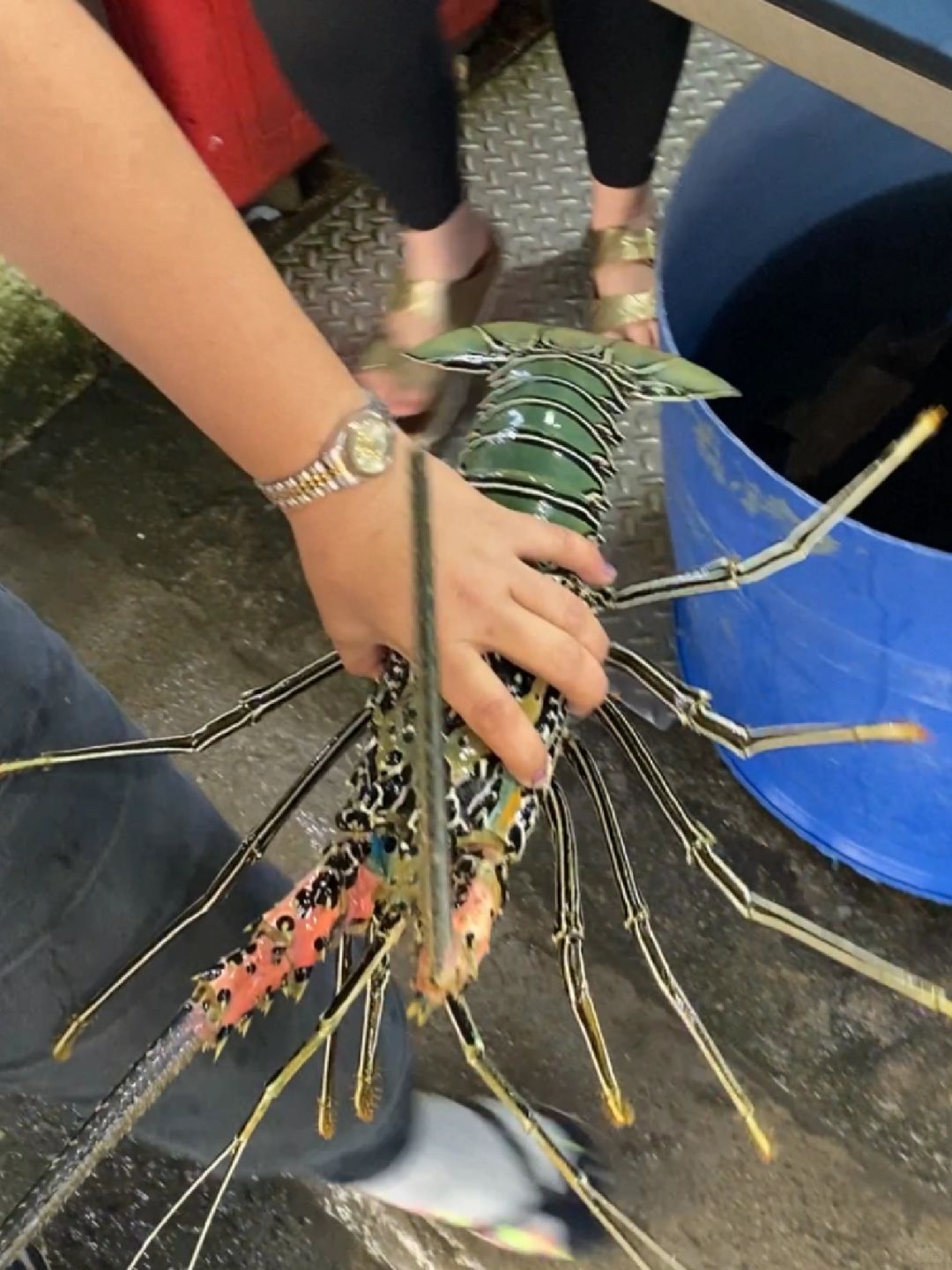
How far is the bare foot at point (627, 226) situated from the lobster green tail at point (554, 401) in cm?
21

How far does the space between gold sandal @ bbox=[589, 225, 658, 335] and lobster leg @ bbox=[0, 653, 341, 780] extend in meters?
0.58

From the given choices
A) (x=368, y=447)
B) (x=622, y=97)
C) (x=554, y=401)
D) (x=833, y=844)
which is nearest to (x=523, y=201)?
(x=622, y=97)

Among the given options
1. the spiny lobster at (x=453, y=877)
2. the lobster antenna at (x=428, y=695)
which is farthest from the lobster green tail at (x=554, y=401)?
the lobster antenna at (x=428, y=695)

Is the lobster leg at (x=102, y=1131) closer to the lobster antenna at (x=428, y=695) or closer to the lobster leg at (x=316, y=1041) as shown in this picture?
the lobster leg at (x=316, y=1041)

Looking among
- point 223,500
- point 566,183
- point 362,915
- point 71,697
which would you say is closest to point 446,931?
point 362,915

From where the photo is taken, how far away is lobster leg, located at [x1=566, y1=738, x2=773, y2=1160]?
704 millimetres

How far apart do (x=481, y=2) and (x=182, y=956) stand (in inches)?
47.6

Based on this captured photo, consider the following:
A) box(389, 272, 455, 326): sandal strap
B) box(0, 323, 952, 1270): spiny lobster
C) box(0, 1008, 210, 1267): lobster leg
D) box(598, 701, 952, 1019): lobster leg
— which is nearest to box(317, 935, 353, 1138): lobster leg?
box(0, 323, 952, 1270): spiny lobster

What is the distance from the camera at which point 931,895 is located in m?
1.01

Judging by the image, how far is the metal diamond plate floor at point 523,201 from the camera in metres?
1.40

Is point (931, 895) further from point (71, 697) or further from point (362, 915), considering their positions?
point (71, 697)

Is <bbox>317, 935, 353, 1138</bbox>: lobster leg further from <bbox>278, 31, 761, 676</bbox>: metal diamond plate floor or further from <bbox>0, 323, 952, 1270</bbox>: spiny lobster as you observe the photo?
<bbox>278, 31, 761, 676</bbox>: metal diamond plate floor

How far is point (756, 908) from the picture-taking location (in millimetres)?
734

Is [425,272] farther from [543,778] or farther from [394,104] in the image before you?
[543,778]
